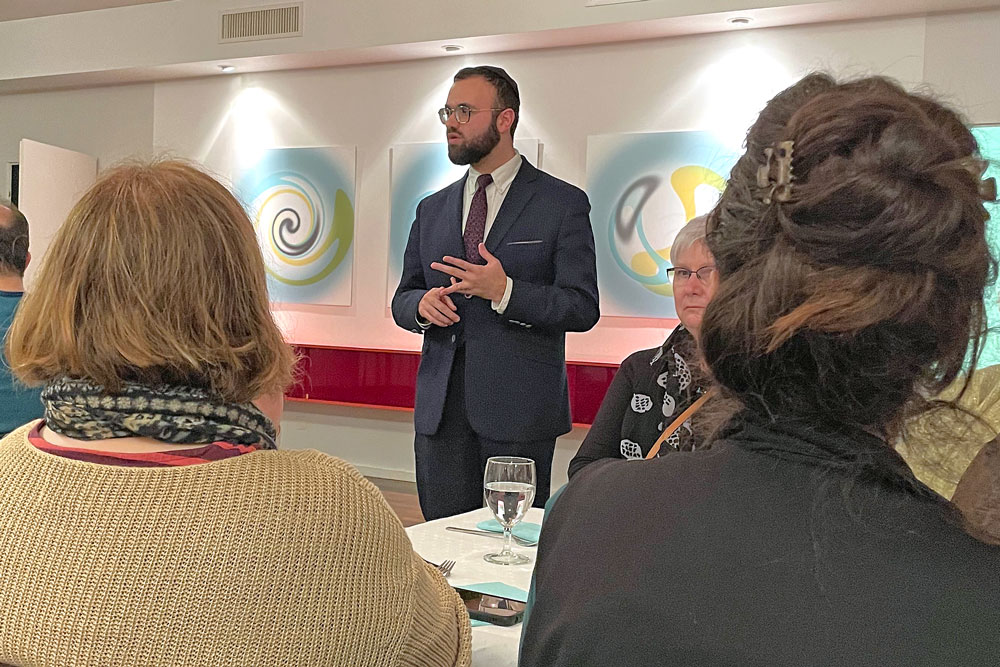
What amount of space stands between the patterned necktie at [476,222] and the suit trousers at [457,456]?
1.07 feet

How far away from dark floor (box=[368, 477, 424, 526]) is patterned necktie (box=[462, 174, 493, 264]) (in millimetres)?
2152

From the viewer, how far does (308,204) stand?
627cm

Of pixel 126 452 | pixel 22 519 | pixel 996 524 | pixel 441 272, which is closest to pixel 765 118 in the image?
pixel 996 524

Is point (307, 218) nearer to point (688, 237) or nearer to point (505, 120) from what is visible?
point (505, 120)

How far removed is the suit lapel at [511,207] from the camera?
119 inches

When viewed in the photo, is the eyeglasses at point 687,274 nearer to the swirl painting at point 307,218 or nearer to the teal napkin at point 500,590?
the teal napkin at point 500,590

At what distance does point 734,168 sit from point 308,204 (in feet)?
18.5

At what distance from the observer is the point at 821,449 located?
0.80 meters

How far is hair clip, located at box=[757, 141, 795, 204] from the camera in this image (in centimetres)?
79

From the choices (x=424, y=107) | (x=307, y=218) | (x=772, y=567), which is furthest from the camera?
(x=307, y=218)

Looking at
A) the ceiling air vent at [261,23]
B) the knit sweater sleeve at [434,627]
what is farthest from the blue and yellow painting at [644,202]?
the knit sweater sleeve at [434,627]

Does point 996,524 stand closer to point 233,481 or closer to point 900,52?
point 233,481

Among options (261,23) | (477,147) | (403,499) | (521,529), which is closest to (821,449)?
(521,529)

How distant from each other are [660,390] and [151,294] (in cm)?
142
